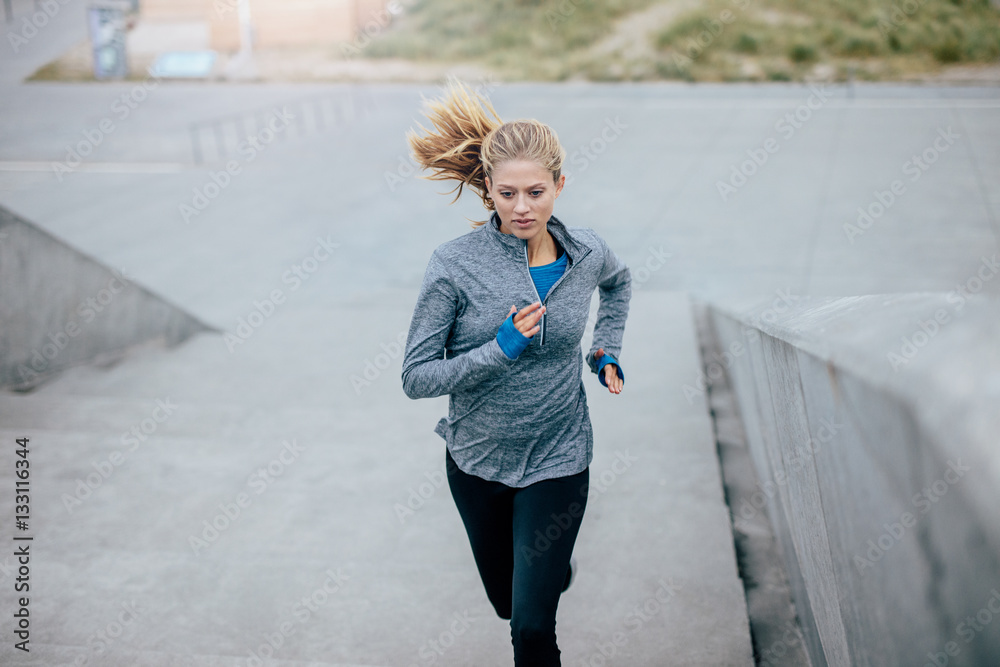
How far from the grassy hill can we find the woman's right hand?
80.0ft

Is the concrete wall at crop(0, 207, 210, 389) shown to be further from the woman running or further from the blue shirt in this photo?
the blue shirt

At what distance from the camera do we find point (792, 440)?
8.55ft

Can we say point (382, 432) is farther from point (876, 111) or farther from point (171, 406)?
point (876, 111)

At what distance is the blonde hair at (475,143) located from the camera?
247cm

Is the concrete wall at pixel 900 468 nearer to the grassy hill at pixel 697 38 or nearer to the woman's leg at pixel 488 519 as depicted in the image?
the woman's leg at pixel 488 519

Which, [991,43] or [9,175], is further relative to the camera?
[991,43]

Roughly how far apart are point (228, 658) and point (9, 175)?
14.2 metres

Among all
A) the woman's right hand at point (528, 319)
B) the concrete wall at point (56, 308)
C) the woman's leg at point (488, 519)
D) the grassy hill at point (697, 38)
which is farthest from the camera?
the grassy hill at point (697, 38)

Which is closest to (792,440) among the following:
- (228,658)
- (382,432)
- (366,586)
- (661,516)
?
(661,516)

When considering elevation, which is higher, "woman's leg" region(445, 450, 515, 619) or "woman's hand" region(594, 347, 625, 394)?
"woman's hand" region(594, 347, 625, 394)

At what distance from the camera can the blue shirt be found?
232 centimetres

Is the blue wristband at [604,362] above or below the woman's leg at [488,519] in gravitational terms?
above

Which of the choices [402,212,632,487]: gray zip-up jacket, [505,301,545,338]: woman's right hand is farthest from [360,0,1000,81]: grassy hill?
[505,301,545,338]: woman's right hand

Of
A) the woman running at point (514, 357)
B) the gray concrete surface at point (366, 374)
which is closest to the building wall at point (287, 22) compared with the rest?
the gray concrete surface at point (366, 374)
